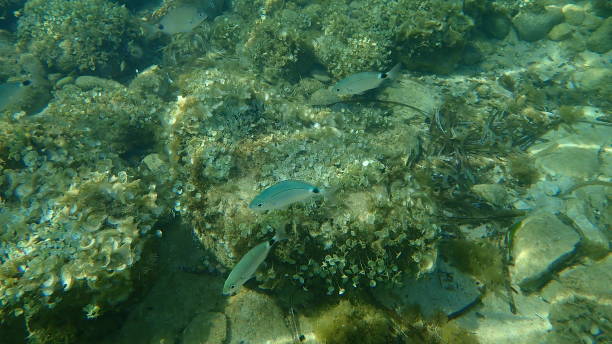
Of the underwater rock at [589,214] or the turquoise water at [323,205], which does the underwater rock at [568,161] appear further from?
the underwater rock at [589,214]

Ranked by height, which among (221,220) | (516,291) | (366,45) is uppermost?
(366,45)

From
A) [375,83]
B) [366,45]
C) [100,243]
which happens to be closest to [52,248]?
[100,243]

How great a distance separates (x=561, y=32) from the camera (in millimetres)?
7973

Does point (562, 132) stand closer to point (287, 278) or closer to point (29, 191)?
point (287, 278)

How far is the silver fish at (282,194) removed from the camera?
2.40m

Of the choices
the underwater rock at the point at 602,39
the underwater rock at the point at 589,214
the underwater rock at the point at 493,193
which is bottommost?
the underwater rock at the point at 589,214

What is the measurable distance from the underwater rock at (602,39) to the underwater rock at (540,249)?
6855mm

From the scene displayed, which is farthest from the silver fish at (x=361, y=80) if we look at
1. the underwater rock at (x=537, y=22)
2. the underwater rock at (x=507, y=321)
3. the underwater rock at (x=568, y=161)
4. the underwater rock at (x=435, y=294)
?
the underwater rock at (x=537, y=22)

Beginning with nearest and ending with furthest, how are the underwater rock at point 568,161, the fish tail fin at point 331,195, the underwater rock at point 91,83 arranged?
the fish tail fin at point 331,195, the underwater rock at point 568,161, the underwater rock at point 91,83

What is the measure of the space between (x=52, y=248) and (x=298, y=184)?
2.79 m

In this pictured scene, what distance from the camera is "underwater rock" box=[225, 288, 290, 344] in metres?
3.28

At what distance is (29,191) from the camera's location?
3732 mm

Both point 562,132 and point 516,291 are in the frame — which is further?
point 562,132

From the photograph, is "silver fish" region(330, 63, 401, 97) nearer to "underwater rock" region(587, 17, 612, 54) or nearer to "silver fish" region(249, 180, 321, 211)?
"silver fish" region(249, 180, 321, 211)
